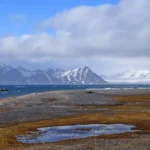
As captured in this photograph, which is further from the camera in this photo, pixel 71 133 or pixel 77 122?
pixel 77 122

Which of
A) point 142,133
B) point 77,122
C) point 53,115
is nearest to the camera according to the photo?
point 142,133

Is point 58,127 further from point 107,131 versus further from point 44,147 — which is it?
point 44,147

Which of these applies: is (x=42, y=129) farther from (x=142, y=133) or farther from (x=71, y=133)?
(x=142, y=133)

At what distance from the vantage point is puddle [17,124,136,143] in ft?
128

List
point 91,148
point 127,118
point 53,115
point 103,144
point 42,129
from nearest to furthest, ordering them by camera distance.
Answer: point 91,148, point 103,144, point 42,129, point 127,118, point 53,115

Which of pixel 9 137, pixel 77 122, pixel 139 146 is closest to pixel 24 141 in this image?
pixel 9 137

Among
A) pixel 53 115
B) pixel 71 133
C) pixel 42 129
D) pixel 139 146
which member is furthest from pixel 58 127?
pixel 139 146

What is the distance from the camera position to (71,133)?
42.5 meters

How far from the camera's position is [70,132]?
142ft

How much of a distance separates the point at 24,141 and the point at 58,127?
35.8 ft

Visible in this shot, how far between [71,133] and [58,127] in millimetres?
5777

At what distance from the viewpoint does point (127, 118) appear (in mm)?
55688

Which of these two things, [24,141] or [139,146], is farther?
[24,141]

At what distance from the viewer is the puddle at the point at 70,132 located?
39.1 m
